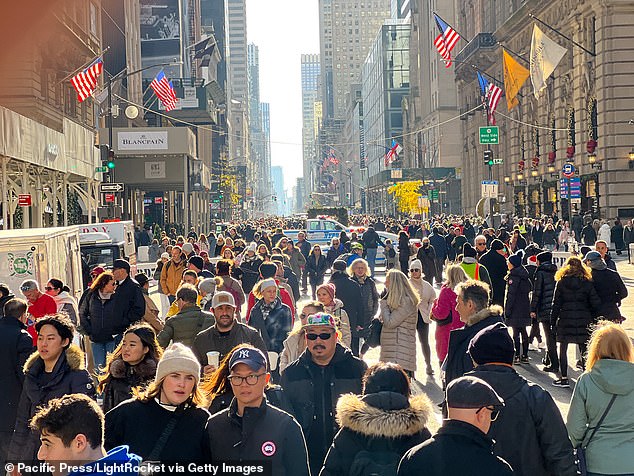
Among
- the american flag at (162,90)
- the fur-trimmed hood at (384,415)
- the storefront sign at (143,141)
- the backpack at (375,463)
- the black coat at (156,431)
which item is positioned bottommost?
the backpack at (375,463)

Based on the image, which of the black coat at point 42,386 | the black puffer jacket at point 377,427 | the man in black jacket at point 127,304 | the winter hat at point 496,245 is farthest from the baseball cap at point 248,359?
the winter hat at point 496,245

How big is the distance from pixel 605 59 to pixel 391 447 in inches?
1880

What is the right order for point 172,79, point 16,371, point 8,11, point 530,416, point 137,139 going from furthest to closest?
point 172,79 < point 137,139 < point 8,11 < point 16,371 < point 530,416

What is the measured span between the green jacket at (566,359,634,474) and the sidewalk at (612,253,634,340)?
1147 cm

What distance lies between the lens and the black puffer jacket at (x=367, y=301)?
14.1m

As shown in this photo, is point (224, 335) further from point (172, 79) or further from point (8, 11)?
point (172, 79)

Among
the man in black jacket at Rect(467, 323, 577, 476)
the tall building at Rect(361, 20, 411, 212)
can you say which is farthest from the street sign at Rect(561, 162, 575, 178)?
the tall building at Rect(361, 20, 411, 212)

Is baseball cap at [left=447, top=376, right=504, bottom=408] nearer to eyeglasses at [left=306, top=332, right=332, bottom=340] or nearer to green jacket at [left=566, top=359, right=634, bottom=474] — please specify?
green jacket at [left=566, top=359, right=634, bottom=474]

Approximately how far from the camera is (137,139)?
5306cm

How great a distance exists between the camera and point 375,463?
16.9 ft

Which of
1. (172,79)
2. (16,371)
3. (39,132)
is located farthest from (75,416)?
(172,79)

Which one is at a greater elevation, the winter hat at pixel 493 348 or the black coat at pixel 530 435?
the winter hat at pixel 493 348

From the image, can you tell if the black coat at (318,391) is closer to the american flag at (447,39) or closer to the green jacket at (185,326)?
the green jacket at (185,326)

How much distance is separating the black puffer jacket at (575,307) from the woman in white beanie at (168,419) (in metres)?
8.00
